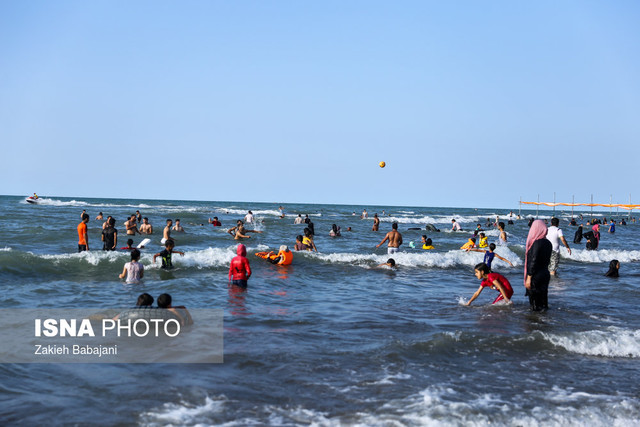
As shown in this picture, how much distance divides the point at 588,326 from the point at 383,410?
5875mm

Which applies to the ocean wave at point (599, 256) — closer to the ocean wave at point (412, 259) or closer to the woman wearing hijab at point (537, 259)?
the ocean wave at point (412, 259)

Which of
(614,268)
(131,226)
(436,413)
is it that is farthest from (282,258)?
(436,413)

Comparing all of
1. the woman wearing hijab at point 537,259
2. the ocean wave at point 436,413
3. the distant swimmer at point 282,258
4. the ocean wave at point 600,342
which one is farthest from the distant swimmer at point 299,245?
the ocean wave at point 436,413

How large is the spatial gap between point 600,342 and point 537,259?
218 cm

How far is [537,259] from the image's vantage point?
32.4 ft

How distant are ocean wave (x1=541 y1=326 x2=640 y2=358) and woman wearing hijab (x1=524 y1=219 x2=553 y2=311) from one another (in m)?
1.69

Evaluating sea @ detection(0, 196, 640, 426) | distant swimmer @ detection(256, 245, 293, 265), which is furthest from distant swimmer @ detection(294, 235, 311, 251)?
sea @ detection(0, 196, 640, 426)

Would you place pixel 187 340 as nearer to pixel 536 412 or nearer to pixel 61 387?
pixel 61 387

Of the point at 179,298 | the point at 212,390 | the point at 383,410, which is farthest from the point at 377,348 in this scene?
the point at 179,298

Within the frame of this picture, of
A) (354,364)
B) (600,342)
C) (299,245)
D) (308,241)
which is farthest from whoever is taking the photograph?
(308,241)

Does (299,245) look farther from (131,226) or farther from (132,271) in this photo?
(131,226)

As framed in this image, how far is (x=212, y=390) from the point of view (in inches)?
227

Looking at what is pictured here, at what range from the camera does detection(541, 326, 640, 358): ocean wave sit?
776 centimetres

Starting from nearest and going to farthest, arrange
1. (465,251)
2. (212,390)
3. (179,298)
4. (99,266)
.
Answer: (212,390) → (179,298) → (99,266) → (465,251)
